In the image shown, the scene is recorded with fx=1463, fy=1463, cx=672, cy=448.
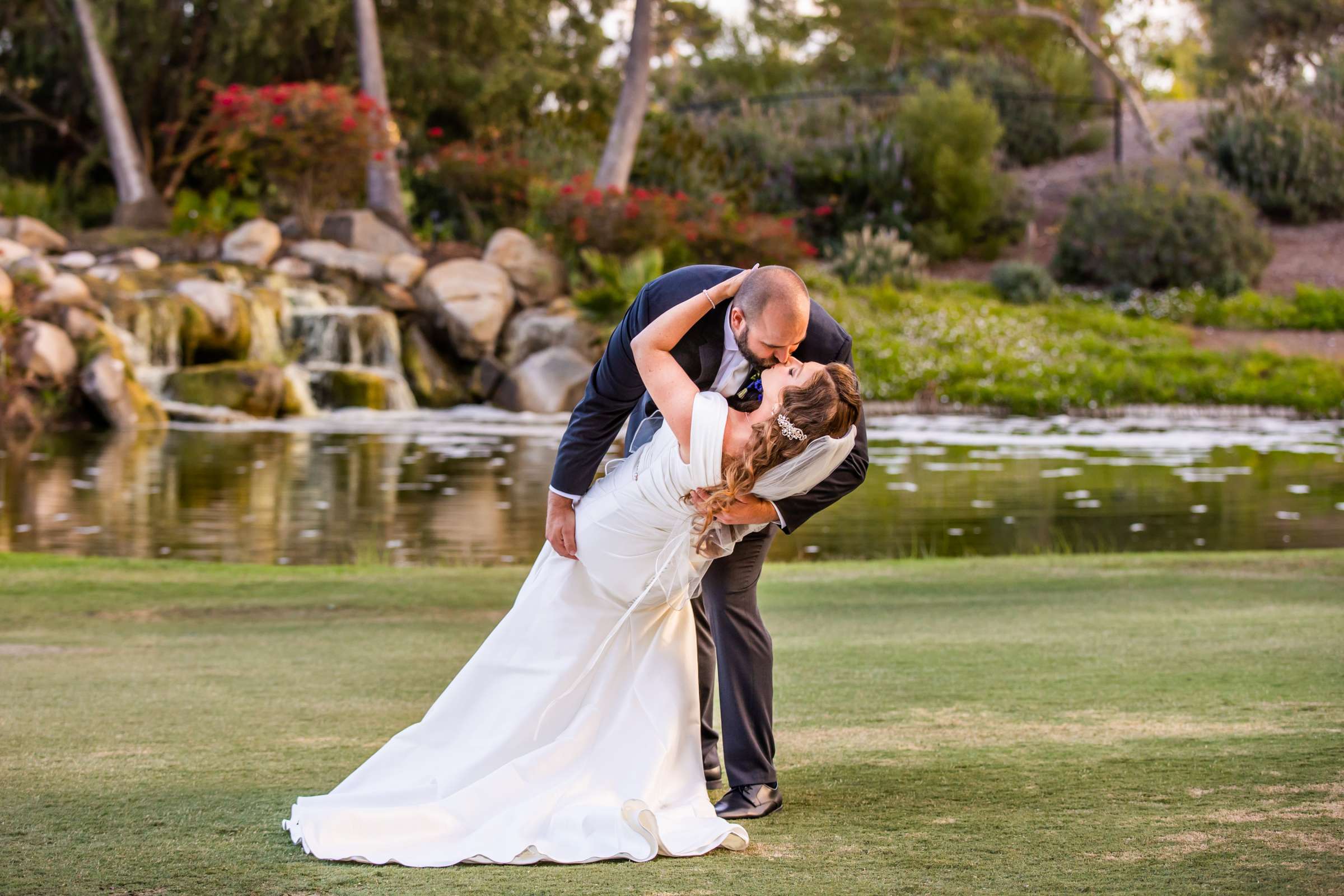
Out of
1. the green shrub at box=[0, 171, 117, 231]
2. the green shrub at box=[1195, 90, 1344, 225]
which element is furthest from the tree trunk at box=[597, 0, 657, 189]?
the green shrub at box=[1195, 90, 1344, 225]

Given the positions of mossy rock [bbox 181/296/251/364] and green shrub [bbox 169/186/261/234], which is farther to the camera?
green shrub [bbox 169/186/261/234]

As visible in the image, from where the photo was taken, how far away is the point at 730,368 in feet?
12.2

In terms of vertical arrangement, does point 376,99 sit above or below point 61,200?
above

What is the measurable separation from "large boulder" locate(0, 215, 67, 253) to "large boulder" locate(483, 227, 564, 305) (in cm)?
661

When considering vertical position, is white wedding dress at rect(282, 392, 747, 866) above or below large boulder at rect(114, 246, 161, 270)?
below

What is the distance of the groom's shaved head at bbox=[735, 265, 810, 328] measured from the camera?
3.45 m

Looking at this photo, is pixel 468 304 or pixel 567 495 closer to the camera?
pixel 567 495

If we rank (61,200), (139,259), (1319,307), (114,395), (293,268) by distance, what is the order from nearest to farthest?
(114,395) < (139,259) < (293,268) < (1319,307) < (61,200)

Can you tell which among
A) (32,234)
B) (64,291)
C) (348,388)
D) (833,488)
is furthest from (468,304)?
(833,488)

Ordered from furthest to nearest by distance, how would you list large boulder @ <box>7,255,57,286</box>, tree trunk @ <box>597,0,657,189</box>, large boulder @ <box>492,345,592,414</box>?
tree trunk @ <box>597,0,657,189</box> < large boulder @ <box>492,345,592,414</box> < large boulder @ <box>7,255,57,286</box>

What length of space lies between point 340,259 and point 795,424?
66.3ft

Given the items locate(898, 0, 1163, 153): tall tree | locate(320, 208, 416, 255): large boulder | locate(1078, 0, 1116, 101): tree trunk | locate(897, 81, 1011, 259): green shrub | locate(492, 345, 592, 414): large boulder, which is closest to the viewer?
locate(492, 345, 592, 414): large boulder

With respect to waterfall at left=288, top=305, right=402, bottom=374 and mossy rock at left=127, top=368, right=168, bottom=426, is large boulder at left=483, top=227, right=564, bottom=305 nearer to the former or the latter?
waterfall at left=288, top=305, right=402, bottom=374

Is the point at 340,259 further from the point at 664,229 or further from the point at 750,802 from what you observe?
the point at 750,802
